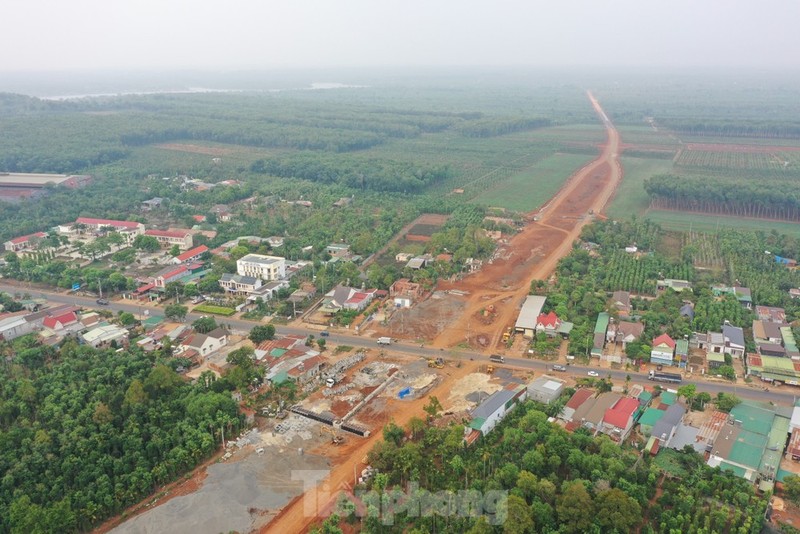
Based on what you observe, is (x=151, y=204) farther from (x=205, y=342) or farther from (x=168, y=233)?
(x=205, y=342)

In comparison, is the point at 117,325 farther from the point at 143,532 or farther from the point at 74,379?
the point at 143,532

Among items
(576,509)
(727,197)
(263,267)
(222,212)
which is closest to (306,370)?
(263,267)

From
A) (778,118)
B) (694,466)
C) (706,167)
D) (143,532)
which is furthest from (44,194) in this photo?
(778,118)

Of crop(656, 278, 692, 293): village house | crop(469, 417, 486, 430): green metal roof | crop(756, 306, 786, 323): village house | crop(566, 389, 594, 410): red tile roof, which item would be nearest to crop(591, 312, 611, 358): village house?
crop(566, 389, 594, 410): red tile roof

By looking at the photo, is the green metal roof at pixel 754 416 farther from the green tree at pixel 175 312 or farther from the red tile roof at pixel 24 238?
the red tile roof at pixel 24 238

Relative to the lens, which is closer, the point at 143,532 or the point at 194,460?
the point at 143,532

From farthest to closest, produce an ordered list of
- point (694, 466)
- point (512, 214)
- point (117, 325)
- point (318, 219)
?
point (512, 214) < point (318, 219) < point (117, 325) < point (694, 466)
